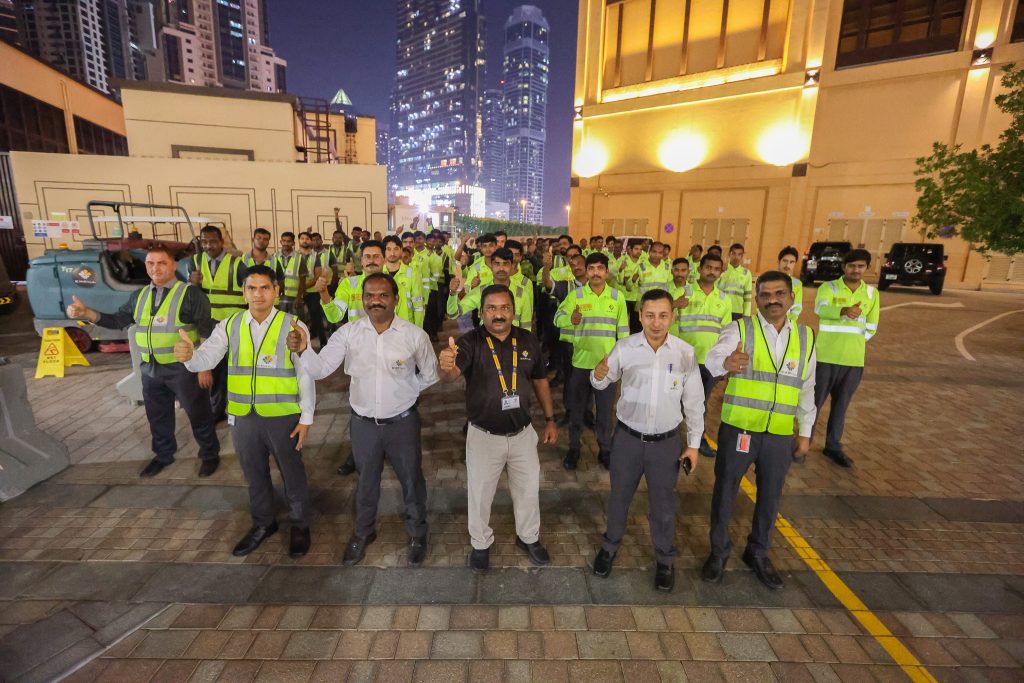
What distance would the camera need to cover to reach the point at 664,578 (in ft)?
11.0

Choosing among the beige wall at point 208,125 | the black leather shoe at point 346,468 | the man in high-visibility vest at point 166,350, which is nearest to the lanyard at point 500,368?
the black leather shoe at point 346,468

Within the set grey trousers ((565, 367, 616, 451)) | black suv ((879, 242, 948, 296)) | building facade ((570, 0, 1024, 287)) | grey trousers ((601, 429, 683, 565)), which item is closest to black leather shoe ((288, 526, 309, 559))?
grey trousers ((601, 429, 683, 565))

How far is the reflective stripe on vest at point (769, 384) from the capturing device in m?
3.26

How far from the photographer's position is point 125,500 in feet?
14.1

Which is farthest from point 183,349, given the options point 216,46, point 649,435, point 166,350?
point 216,46

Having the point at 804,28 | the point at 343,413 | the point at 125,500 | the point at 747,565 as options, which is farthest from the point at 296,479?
the point at 804,28

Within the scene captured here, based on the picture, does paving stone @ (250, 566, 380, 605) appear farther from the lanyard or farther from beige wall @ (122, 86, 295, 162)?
beige wall @ (122, 86, 295, 162)

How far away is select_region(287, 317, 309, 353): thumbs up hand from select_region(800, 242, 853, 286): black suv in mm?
22519

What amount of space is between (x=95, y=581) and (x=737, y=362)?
4.52m

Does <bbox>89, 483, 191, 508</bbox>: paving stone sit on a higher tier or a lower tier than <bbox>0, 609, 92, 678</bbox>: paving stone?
higher

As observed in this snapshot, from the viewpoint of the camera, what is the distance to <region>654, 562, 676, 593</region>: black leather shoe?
332cm

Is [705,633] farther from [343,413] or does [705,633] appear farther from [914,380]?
[914,380]

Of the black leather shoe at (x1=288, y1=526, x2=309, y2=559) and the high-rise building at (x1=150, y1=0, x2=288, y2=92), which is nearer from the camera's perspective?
the black leather shoe at (x1=288, y1=526, x2=309, y2=559)

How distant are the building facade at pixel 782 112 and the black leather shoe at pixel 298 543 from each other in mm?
27492
